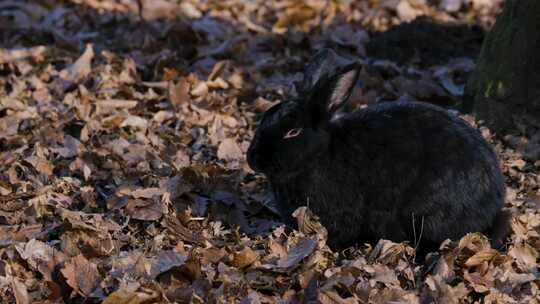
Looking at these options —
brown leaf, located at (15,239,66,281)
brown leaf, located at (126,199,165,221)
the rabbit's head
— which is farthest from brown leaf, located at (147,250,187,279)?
the rabbit's head

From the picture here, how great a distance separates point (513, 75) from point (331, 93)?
89.6 inches

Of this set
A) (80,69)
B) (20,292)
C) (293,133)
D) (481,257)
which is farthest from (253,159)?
(80,69)

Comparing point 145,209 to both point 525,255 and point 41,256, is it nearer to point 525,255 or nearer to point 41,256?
point 41,256

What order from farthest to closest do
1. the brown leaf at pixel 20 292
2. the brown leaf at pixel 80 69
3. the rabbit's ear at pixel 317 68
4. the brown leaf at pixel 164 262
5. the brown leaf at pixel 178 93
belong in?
the brown leaf at pixel 80 69 < the brown leaf at pixel 178 93 < the rabbit's ear at pixel 317 68 < the brown leaf at pixel 164 262 < the brown leaf at pixel 20 292

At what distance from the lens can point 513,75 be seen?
22.7 ft

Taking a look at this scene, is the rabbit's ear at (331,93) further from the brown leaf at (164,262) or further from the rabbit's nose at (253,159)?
the brown leaf at (164,262)

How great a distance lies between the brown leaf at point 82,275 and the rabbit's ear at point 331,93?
66.1 inches

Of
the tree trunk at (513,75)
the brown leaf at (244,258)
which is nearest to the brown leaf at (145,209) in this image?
the brown leaf at (244,258)

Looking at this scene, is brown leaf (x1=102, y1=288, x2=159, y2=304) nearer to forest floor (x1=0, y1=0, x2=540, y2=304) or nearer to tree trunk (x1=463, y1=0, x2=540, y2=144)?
forest floor (x1=0, y1=0, x2=540, y2=304)

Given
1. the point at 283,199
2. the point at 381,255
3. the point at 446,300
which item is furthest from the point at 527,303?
the point at 283,199

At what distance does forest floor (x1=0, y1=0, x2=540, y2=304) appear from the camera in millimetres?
4770

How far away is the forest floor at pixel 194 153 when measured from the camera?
477 cm

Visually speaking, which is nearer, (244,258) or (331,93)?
(244,258)

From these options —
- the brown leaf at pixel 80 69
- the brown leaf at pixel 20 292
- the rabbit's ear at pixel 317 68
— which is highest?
the rabbit's ear at pixel 317 68
